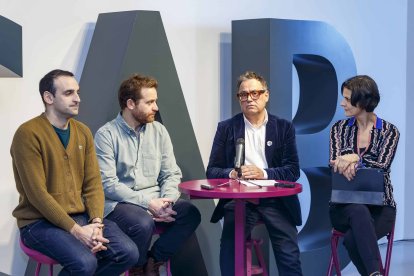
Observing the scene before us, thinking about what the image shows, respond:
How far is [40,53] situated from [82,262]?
1.56 metres

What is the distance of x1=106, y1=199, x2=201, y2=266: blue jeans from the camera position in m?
3.74

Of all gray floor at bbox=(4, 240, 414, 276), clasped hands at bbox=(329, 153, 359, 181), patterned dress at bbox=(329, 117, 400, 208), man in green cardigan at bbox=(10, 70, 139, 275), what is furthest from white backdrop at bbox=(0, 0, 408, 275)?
clasped hands at bbox=(329, 153, 359, 181)

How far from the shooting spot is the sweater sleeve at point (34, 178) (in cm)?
335

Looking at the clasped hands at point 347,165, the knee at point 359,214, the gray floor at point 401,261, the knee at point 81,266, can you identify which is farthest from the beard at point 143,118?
the gray floor at point 401,261

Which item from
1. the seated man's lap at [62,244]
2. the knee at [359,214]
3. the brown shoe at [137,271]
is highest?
the knee at [359,214]

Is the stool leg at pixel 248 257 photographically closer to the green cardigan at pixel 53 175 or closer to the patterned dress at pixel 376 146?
the patterned dress at pixel 376 146

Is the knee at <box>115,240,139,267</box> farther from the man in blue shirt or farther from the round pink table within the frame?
the round pink table

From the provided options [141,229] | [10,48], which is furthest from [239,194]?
[10,48]

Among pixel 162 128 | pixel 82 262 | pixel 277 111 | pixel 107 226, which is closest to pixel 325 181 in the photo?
pixel 277 111

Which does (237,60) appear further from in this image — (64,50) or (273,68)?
(64,50)

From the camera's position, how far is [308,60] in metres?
5.21

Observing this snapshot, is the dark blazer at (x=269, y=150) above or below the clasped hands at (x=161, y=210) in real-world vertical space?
above

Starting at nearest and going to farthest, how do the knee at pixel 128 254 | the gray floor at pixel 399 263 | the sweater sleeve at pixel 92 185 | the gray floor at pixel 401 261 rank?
the knee at pixel 128 254 < the sweater sleeve at pixel 92 185 < the gray floor at pixel 399 263 < the gray floor at pixel 401 261

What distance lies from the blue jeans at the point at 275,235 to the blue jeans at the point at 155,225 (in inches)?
8.7
